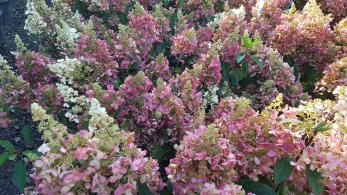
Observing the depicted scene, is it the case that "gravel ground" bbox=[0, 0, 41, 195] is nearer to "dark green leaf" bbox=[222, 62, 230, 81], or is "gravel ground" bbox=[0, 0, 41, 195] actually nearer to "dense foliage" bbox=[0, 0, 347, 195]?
"dense foliage" bbox=[0, 0, 347, 195]

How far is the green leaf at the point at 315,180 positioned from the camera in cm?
155

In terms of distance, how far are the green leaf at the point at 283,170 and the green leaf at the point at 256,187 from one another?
0.08 meters

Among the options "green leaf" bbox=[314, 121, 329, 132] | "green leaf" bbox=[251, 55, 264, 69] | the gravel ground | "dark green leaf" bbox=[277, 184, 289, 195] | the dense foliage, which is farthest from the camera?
the gravel ground

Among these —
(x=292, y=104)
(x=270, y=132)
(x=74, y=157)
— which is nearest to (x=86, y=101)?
(x=74, y=157)

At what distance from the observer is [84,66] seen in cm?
198

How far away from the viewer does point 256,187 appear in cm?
166

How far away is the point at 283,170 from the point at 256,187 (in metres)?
0.13

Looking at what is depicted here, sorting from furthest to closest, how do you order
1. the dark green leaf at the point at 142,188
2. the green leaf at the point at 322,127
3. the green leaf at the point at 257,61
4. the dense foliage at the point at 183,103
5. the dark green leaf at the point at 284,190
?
the green leaf at the point at 257,61, the dark green leaf at the point at 284,190, the green leaf at the point at 322,127, the dark green leaf at the point at 142,188, the dense foliage at the point at 183,103

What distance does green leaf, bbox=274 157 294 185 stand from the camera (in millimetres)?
1585

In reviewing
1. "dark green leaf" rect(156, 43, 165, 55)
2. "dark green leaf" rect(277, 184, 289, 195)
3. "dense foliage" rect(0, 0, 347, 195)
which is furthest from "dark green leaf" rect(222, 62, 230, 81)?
"dark green leaf" rect(277, 184, 289, 195)

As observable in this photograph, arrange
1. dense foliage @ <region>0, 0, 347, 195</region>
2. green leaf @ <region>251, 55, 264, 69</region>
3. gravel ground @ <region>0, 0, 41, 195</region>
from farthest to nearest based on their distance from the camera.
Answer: gravel ground @ <region>0, 0, 41, 195</region> → green leaf @ <region>251, 55, 264, 69</region> → dense foliage @ <region>0, 0, 347, 195</region>

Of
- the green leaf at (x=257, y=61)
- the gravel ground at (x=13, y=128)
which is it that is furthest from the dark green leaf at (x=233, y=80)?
the gravel ground at (x=13, y=128)

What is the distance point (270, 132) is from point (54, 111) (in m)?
0.97

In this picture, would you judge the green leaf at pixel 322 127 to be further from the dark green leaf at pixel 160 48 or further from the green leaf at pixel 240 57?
the dark green leaf at pixel 160 48
